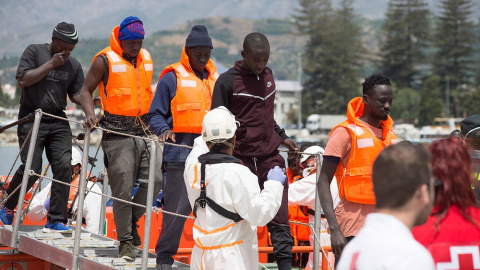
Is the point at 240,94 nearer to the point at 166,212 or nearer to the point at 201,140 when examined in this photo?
the point at 201,140

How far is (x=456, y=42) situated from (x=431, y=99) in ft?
30.0

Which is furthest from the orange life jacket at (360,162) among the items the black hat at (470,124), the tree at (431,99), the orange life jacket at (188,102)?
the tree at (431,99)

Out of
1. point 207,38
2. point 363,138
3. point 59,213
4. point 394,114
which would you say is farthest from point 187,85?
point 394,114

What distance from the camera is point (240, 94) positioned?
16.5ft

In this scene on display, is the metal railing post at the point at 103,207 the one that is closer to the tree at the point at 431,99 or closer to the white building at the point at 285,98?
the tree at the point at 431,99

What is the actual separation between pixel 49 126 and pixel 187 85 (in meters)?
1.61

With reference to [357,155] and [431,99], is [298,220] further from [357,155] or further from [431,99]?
[431,99]

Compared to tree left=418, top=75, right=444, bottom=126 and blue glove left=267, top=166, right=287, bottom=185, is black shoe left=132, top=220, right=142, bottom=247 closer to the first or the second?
blue glove left=267, top=166, right=287, bottom=185

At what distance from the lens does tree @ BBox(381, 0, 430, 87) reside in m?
110

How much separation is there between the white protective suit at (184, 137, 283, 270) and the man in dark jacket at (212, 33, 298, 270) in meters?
0.72

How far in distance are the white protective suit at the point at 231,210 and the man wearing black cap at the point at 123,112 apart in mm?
1493

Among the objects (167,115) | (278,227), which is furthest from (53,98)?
(278,227)

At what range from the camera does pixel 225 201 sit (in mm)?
4129

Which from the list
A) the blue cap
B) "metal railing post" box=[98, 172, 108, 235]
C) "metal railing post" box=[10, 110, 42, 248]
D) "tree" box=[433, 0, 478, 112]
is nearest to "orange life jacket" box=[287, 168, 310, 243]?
"metal railing post" box=[98, 172, 108, 235]
